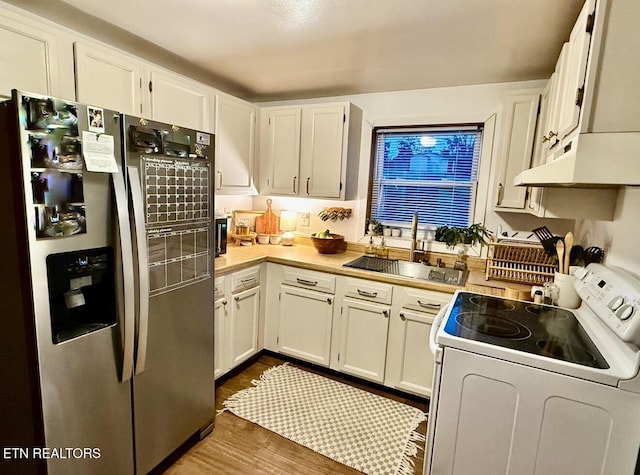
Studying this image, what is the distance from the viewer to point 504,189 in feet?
7.44

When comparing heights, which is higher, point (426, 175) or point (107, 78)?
point (107, 78)

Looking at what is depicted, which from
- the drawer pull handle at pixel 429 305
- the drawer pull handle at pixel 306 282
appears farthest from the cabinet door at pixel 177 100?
the drawer pull handle at pixel 429 305

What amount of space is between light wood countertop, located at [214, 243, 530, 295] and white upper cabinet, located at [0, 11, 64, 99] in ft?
4.23

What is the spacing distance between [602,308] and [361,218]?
1.92m

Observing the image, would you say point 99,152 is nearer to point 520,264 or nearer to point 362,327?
point 362,327

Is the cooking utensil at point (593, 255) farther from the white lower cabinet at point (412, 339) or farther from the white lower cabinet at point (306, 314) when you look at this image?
the white lower cabinet at point (306, 314)

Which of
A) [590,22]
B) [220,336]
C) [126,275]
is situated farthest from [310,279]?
[590,22]

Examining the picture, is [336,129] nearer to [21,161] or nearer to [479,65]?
[479,65]

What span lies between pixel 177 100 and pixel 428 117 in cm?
187

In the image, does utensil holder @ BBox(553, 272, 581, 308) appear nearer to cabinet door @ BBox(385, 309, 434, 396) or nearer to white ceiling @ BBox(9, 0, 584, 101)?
cabinet door @ BBox(385, 309, 434, 396)

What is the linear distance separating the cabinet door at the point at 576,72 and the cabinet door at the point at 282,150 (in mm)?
1913

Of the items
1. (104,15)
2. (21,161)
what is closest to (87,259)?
(21,161)

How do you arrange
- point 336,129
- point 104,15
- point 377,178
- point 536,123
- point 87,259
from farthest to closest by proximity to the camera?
point 377,178 < point 336,129 < point 536,123 < point 104,15 < point 87,259

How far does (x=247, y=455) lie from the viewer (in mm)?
1837
